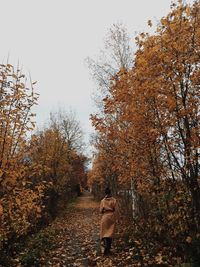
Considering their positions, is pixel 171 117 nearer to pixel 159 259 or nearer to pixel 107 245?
pixel 159 259

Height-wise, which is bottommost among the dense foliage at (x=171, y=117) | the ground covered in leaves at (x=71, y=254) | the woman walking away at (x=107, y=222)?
the ground covered in leaves at (x=71, y=254)

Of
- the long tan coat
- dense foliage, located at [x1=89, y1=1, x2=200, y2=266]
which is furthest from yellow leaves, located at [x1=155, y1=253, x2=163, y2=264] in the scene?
the long tan coat

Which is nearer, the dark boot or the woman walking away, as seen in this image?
the dark boot

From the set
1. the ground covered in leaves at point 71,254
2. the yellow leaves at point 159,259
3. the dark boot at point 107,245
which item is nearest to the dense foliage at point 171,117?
the yellow leaves at point 159,259

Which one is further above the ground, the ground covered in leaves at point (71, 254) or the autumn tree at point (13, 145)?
the autumn tree at point (13, 145)

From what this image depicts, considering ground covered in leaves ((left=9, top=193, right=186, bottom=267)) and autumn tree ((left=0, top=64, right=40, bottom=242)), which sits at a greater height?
autumn tree ((left=0, top=64, right=40, bottom=242))

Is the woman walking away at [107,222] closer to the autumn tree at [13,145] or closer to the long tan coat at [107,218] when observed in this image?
the long tan coat at [107,218]

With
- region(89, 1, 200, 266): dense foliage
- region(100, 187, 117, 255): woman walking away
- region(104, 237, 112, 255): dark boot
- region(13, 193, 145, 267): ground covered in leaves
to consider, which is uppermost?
region(89, 1, 200, 266): dense foliage

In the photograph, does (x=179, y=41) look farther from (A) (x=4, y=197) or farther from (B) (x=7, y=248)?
(B) (x=7, y=248)

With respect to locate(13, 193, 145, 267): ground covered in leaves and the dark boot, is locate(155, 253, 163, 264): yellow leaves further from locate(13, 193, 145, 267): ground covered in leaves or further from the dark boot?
the dark boot

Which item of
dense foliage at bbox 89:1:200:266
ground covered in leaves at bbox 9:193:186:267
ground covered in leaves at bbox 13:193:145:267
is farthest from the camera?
ground covered in leaves at bbox 13:193:145:267

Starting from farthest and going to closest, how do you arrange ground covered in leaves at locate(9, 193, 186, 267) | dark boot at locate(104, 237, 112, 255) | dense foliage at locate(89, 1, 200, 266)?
dark boot at locate(104, 237, 112, 255) < ground covered in leaves at locate(9, 193, 186, 267) < dense foliage at locate(89, 1, 200, 266)

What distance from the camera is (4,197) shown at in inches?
268

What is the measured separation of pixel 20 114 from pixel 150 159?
3544mm
